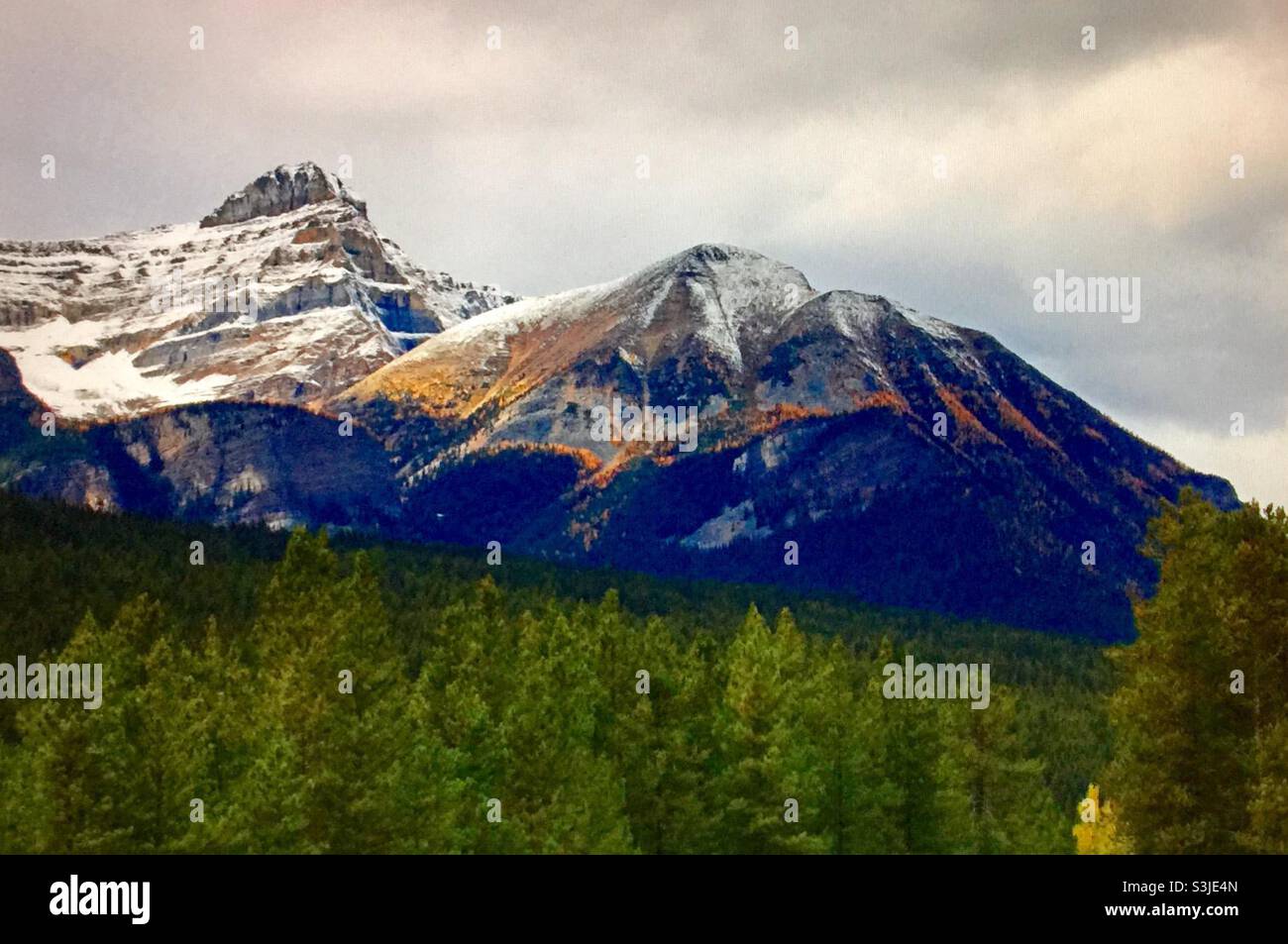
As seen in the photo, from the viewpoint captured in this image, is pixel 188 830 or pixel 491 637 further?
pixel 491 637

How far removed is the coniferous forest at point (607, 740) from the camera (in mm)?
53938

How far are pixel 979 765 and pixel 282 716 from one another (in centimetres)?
3697

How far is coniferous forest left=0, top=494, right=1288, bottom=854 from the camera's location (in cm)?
5394

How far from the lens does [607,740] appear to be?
7506 cm

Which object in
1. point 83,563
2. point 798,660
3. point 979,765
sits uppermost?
point 83,563
